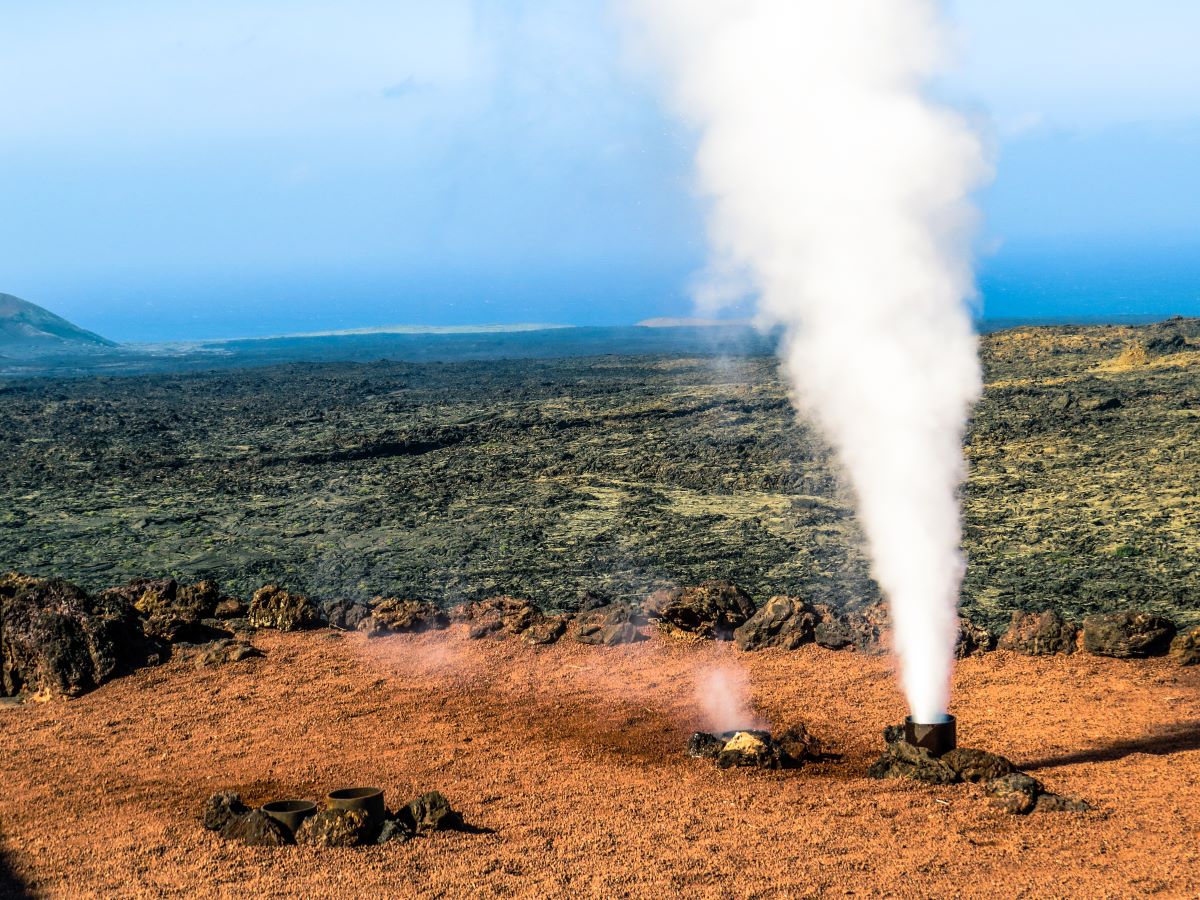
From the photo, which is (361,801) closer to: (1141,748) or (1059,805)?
(1059,805)

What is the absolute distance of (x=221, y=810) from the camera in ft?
27.4

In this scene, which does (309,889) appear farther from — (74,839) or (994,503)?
(994,503)

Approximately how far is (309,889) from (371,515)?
56.9 ft

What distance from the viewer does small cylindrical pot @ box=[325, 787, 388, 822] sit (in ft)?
26.6

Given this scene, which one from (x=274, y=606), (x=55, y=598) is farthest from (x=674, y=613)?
(x=55, y=598)

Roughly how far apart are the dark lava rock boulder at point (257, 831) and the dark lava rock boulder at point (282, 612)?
227 inches

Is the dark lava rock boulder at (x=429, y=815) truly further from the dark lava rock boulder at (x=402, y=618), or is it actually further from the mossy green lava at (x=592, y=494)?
the mossy green lava at (x=592, y=494)

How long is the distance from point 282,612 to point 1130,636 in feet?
28.0

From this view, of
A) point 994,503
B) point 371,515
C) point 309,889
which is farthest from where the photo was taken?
point 371,515

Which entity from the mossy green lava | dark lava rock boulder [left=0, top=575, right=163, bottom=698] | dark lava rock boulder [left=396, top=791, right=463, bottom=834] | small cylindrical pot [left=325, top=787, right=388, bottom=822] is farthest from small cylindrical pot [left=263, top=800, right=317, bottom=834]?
the mossy green lava

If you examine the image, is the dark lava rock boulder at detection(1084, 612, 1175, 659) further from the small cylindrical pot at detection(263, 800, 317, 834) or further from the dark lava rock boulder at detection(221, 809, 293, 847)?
the dark lava rock boulder at detection(221, 809, 293, 847)

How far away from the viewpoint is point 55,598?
1234cm

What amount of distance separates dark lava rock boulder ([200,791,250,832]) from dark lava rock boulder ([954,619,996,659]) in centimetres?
700

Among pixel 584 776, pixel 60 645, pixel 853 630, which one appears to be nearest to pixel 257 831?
pixel 584 776
